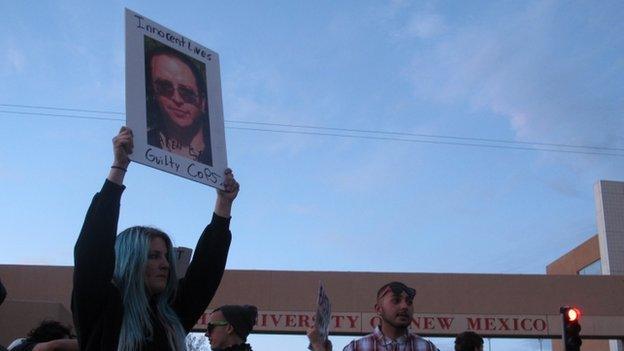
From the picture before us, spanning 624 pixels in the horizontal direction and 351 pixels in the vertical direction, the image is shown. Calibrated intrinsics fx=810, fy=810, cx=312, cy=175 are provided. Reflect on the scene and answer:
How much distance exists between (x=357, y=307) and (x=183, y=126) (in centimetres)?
1904

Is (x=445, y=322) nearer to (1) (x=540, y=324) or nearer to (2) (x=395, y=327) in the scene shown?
(1) (x=540, y=324)

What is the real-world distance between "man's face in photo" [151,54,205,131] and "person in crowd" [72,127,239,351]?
1.78ft

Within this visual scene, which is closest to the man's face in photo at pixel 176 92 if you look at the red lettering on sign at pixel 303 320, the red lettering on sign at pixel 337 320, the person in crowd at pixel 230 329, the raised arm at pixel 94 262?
the raised arm at pixel 94 262

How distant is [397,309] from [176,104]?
8.43 ft

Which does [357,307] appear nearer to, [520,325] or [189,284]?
[520,325]

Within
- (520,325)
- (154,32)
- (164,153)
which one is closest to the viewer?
(164,153)

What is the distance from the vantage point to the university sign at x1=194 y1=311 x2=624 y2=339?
22016 mm

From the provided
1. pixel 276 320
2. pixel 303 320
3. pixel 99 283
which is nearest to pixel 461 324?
pixel 303 320

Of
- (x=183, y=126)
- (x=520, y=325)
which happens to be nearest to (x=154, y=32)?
(x=183, y=126)

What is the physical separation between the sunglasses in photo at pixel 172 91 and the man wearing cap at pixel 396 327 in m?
2.34

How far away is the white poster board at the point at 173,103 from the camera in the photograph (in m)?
3.71

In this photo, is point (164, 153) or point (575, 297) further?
point (575, 297)

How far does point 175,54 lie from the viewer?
4.13 metres

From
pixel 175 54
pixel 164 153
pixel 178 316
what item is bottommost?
pixel 178 316
